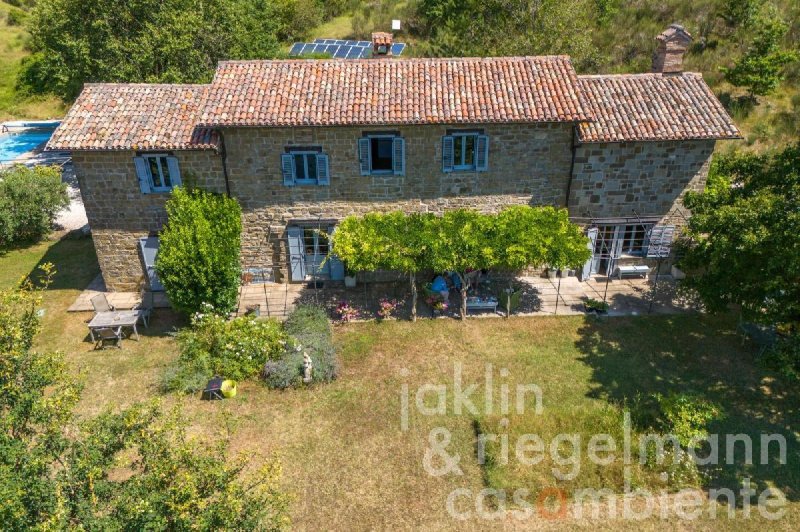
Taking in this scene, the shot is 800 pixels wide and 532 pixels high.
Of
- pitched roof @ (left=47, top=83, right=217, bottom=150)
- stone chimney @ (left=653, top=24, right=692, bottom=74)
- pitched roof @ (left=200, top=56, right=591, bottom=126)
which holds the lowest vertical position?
pitched roof @ (left=47, top=83, right=217, bottom=150)

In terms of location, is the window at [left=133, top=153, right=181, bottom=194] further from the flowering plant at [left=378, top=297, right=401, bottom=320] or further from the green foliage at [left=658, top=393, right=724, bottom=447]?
the green foliage at [left=658, top=393, right=724, bottom=447]

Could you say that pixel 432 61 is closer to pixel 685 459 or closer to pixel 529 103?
pixel 529 103

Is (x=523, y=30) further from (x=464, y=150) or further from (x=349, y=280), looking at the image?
(x=349, y=280)

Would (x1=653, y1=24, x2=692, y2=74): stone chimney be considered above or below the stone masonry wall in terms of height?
above

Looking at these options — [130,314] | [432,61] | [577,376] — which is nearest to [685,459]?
[577,376]

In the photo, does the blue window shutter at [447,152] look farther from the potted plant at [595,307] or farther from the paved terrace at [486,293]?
the potted plant at [595,307]

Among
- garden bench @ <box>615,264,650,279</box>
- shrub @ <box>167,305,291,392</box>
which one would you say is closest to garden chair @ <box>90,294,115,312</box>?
shrub @ <box>167,305,291,392</box>
